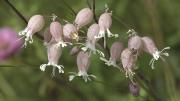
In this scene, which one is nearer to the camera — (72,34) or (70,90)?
(72,34)

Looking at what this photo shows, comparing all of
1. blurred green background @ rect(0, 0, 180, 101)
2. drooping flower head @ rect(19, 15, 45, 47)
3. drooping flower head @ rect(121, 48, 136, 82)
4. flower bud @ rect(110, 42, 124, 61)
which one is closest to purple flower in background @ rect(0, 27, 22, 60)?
blurred green background @ rect(0, 0, 180, 101)

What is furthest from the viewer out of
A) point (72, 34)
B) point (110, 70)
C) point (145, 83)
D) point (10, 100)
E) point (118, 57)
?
point (110, 70)

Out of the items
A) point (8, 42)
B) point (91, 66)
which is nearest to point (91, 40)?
point (91, 66)

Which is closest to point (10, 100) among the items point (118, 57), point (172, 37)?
point (172, 37)

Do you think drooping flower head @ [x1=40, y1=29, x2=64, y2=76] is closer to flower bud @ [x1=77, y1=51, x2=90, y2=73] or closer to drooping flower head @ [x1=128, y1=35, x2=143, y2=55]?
flower bud @ [x1=77, y1=51, x2=90, y2=73]

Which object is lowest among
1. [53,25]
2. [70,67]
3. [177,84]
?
[177,84]

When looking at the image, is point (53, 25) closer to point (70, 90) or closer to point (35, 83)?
point (70, 90)
